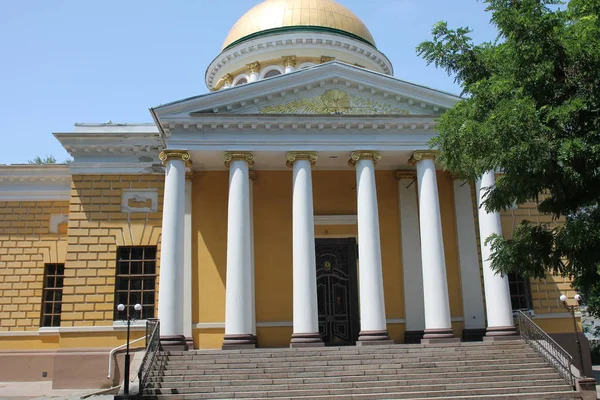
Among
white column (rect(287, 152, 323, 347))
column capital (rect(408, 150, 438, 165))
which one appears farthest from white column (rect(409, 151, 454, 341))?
white column (rect(287, 152, 323, 347))

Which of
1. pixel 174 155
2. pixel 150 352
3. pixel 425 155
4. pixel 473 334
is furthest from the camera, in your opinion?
pixel 473 334

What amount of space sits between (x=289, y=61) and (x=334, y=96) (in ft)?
25.0

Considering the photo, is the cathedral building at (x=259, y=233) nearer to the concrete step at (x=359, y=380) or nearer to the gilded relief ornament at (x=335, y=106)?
the gilded relief ornament at (x=335, y=106)

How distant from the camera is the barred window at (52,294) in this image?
2055 cm

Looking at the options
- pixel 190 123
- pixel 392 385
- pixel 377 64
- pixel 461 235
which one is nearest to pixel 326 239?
pixel 461 235

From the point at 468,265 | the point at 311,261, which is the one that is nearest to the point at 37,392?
the point at 311,261

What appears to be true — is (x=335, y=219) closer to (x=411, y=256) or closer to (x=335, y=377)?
(x=411, y=256)

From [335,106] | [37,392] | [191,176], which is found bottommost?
[37,392]

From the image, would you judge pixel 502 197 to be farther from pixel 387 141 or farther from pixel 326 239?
pixel 326 239

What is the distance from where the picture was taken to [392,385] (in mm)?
13727

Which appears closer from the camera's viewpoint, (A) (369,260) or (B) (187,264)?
(A) (369,260)

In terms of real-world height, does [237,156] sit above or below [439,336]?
above

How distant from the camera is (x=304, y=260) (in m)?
16.7

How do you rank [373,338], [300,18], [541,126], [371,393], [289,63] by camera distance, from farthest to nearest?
[300,18]
[289,63]
[373,338]
[371,393]
[541,126]
